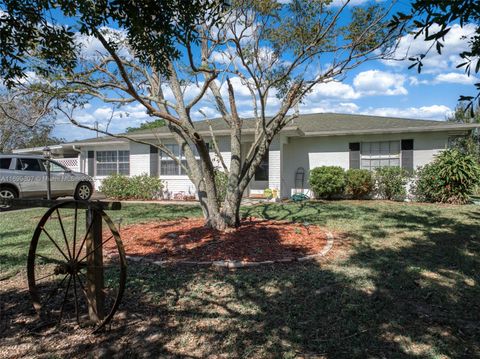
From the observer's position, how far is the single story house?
44.1ft

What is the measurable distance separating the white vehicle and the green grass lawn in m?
6.85

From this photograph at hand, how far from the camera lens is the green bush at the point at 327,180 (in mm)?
13539

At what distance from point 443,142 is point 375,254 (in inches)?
375

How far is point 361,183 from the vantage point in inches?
528

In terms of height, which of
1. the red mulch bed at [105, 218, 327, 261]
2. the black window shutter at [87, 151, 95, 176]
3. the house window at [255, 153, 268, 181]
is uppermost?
the black window shutter at [87, 151, 95, 176]

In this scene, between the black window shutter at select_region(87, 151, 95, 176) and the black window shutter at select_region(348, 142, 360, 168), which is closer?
the black window shutter at select_region(348, 142, 360, 168)

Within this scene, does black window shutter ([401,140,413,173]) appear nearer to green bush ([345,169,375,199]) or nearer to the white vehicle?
green bush ([345,169,375,199])

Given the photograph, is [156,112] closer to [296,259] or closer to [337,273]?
[296,259]

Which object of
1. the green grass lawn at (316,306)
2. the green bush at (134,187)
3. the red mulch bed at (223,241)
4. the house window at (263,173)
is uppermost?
the house window at (263,173)

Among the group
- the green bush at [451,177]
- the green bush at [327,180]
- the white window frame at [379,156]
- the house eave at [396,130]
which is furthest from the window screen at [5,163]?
the green bush at [451,177]

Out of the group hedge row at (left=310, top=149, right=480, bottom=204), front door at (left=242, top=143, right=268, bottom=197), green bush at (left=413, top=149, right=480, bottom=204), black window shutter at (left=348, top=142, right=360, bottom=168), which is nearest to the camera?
green bush at (left=413, top=149, right=480, bottom=204)

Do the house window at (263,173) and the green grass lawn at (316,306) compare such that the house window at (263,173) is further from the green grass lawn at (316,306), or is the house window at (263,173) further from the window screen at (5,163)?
the window screen at (5,163)

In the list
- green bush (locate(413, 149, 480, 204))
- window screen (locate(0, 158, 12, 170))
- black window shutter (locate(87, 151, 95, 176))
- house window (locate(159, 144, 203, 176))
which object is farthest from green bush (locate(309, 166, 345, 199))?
black window shutter (locate(87, 151, 95, 176))

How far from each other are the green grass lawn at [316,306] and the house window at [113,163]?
1167 cm
